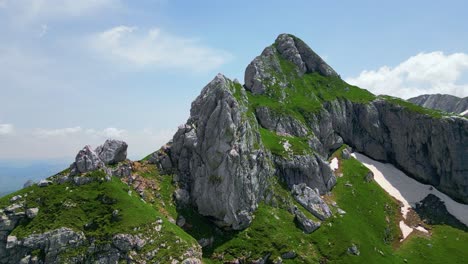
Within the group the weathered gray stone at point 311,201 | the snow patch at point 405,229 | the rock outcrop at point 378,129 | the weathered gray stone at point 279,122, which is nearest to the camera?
the weathered gray stone at point 311,201

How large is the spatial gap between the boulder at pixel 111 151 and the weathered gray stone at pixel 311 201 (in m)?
51.0

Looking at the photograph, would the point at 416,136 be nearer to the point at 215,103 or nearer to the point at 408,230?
the point at 408,230

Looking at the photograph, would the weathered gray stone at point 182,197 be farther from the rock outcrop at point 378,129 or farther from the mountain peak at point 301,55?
the mountain peak at point 301,55

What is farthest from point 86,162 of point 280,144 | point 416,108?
point 416,108

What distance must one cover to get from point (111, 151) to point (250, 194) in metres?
37.2

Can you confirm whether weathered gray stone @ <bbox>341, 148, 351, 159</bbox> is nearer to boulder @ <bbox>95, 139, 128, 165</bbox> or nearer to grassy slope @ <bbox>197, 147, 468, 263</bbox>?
grassy slope @ <bbox>197, 147, 468, 263</bbox>

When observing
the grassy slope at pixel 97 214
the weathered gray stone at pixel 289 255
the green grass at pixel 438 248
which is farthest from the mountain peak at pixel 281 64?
the grassy slope at pixel 97 214

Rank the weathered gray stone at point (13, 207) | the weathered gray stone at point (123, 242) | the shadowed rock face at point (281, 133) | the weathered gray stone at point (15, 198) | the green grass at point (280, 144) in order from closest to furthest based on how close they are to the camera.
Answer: the weathered gray stone at point (123, 242), the weathered gray stone at point (13, 207), the weathered gray stone at point (15, 198), the shadowed rock face at point (281, 133), the green grass at point (280, 144)

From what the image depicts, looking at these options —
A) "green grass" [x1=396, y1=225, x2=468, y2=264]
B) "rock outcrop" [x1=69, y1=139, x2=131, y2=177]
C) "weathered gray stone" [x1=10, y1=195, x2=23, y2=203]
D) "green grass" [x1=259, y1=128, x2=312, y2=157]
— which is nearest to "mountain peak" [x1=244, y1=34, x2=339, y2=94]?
"green grass" [x1=259, y1=128, x2=312, y2=157]

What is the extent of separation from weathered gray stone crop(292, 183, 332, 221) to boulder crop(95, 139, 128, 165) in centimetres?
5097

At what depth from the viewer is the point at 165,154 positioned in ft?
317

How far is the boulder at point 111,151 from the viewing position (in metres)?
88.1

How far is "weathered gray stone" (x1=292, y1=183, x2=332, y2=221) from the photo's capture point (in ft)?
326

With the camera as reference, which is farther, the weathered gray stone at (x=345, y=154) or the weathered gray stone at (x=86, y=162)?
the weathered gray stone at (x=345, y=154)
